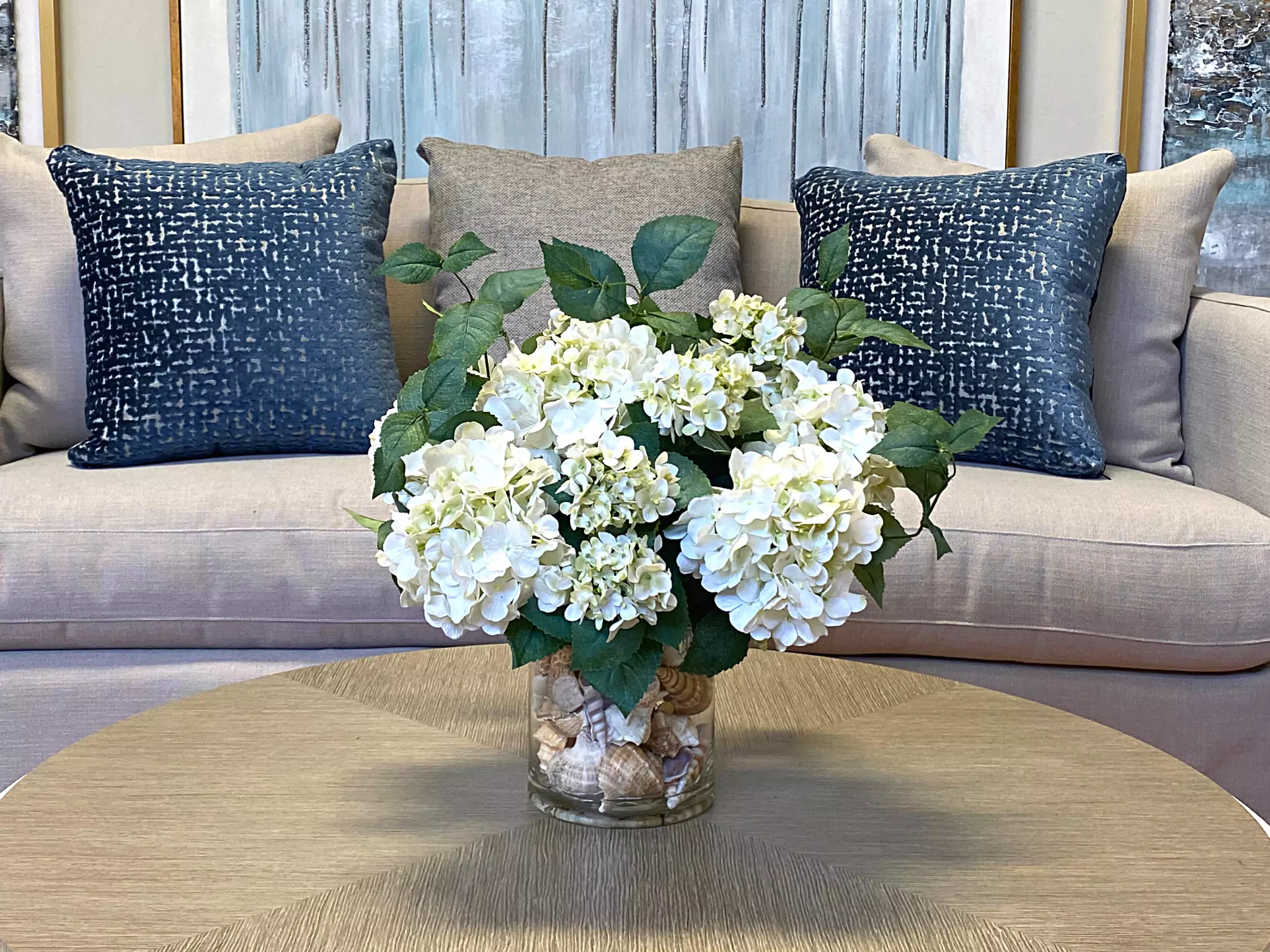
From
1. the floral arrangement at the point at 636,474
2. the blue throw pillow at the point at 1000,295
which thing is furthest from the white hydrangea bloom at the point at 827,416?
the blue throw pillow at the point at 1000,295

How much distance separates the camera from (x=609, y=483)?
75cm

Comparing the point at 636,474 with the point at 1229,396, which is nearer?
the point at 636,474

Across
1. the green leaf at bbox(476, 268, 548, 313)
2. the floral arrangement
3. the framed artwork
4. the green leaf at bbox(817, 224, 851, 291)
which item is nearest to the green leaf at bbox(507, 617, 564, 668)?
the floral arrangement

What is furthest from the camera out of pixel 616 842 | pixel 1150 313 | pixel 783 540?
pixel 1150 313

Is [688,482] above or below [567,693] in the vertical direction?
above

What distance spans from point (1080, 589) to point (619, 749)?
1.00m

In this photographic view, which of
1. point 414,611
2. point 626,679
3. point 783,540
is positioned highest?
point 783,540

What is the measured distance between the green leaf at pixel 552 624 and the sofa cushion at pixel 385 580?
90cm

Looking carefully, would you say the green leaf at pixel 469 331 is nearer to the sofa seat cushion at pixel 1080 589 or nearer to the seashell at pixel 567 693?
the seashell at pixel 567 693

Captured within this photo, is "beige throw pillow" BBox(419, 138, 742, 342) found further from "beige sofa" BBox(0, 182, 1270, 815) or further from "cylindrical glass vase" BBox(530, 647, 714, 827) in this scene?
"cylindrical glass vase" BBox(530, 647, 714, 827)

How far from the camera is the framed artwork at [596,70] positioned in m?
2.89

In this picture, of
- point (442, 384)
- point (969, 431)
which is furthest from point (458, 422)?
point (969, 431)

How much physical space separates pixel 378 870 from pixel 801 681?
512 mm

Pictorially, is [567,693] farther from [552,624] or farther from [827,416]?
[827,416]
